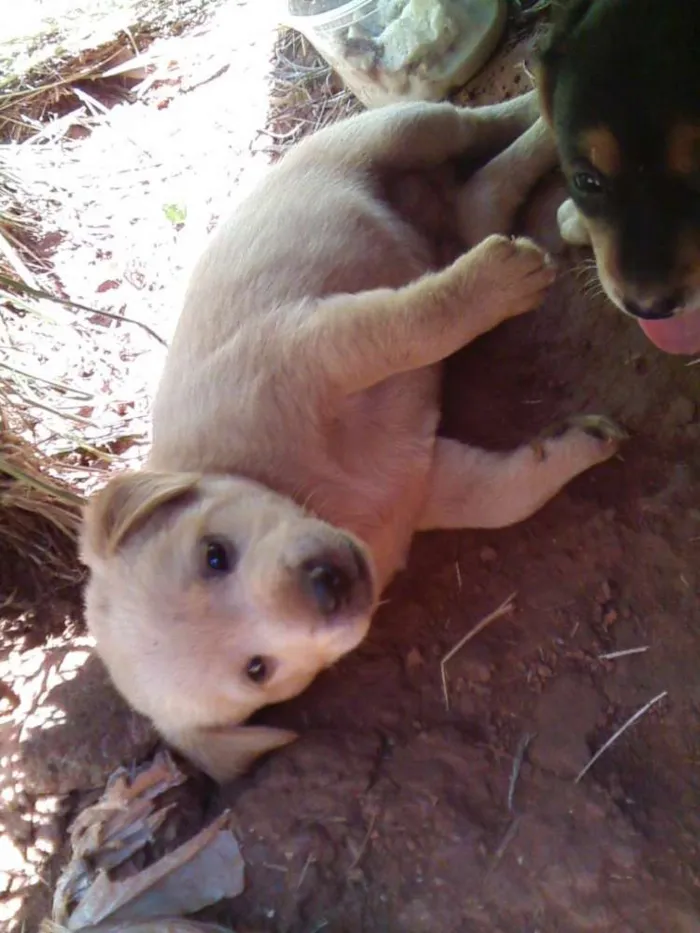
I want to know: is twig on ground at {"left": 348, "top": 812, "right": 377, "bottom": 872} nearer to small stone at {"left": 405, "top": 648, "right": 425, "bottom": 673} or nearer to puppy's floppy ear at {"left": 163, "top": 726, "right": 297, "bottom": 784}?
puppy's floppy ear at {"left": 163, "top": 726, "right": 297, "bottom": 784}

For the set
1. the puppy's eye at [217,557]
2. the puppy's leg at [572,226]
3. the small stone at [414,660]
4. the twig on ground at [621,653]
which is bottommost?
the twig on ground at [621,653]

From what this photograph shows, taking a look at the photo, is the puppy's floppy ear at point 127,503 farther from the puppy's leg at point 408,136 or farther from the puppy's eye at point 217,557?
the puppy's leg at point 408,136

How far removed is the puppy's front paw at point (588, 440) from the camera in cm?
254

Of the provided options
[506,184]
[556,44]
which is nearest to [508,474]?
[506,184]

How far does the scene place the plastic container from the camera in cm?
351

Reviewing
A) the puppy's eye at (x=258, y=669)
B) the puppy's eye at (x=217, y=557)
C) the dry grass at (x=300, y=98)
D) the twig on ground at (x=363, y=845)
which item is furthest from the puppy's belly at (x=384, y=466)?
the dry grass at (x=300, y=98)

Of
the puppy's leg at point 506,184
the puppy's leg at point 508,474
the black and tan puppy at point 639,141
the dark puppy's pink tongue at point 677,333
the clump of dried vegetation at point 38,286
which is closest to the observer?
the black and tan puppy at point 639,141

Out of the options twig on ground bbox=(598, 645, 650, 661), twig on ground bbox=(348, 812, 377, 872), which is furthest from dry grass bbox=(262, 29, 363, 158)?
twig on ground bbox=(348, 812, 377, 872)

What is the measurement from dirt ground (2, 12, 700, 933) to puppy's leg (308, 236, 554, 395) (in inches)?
19.2

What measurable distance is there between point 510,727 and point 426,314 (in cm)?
114

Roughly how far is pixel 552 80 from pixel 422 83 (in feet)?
4.23

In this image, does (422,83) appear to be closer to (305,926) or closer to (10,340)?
(10,340)

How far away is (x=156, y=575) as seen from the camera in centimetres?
223

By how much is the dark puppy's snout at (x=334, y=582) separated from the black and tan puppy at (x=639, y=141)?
95cm
